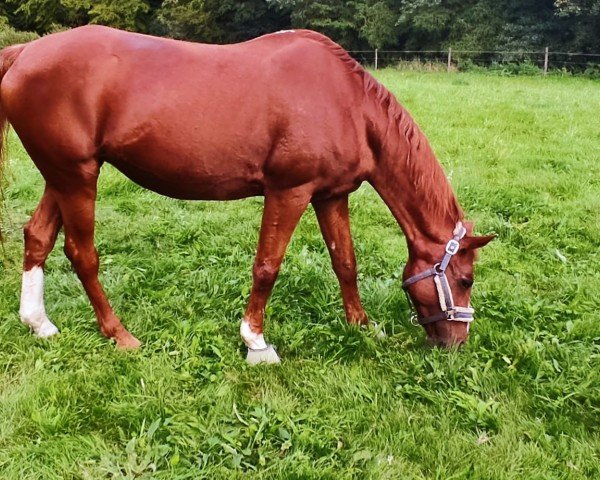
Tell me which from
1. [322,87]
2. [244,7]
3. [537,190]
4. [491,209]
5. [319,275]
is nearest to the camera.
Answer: [322,87]

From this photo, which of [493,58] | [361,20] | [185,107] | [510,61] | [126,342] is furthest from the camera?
[361,20]

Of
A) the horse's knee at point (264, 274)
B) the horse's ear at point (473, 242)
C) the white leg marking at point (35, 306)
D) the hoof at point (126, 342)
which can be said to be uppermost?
the horse's ear at point (473, 242)

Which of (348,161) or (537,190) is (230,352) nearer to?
(348,161)

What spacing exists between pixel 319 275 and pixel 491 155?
164 inches

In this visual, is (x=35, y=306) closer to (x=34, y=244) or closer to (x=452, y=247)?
(x=34, y=244)

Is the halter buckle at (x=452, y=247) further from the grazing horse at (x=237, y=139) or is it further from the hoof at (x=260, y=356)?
the hoof at (x=260, y=356)

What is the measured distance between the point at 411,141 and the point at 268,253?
1.06 m

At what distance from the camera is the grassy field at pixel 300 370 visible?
258 cm

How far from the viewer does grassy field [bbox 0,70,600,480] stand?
2.58 metres

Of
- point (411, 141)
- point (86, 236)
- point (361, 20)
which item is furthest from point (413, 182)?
point (361, 20)

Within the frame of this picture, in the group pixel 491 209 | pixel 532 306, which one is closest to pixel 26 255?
pixel 532 306

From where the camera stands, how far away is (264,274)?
3.30 m

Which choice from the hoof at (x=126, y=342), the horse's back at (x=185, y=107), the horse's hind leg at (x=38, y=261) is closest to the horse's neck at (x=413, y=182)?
the horse's back at (x=185, y=107)

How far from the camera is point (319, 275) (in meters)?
4.31
